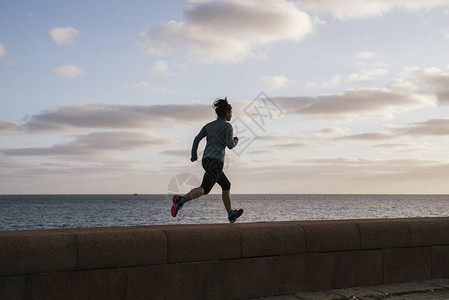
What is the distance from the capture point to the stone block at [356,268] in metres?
5.70

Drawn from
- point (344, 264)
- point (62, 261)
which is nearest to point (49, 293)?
point (62, 261)

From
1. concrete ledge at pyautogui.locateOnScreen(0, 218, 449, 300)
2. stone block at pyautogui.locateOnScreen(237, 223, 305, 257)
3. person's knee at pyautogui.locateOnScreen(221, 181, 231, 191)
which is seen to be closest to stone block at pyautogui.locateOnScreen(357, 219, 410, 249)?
concrete ledge at pyautogui.locateOnScreen(0, 218, 449, 300)

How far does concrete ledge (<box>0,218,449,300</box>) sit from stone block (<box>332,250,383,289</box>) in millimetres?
12

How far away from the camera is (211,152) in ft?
20.5

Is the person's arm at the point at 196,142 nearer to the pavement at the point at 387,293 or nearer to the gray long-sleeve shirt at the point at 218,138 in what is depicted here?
the gray long-sleeve shirt at the point at 218,138

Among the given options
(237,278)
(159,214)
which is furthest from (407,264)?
(159,214)

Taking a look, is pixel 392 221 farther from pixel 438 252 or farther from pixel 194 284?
pixel 194 284

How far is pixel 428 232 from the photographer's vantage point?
21.2 ft

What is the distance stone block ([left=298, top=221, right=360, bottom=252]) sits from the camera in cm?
554

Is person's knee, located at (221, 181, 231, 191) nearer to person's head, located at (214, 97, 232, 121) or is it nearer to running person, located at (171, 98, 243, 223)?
running person, located at (171, 98, 243, 223)

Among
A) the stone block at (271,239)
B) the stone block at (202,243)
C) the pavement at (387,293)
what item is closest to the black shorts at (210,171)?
the stone block at (271,239)

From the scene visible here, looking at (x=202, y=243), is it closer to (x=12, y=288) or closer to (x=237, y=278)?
(x=237, y=278)

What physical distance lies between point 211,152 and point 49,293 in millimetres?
2800

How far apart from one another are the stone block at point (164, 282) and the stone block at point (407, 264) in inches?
105
